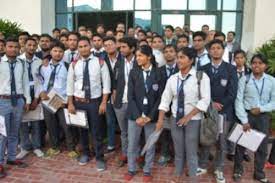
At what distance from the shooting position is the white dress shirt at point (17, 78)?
5.38 m

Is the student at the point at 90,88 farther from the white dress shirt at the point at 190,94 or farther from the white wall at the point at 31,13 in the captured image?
the white wall at the point at 31,13

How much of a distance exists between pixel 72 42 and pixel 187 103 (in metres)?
2.64

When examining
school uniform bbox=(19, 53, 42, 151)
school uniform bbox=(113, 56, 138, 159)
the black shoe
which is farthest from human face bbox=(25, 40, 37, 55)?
the black shoe

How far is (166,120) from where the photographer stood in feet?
18.1

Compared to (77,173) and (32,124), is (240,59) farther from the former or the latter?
(32,124)

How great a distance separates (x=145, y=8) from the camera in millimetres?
14133

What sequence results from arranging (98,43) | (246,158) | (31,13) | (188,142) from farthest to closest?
(31,13)
(98,43)
(246,158)
(188,142)

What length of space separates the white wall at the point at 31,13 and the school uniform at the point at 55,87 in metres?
9.15

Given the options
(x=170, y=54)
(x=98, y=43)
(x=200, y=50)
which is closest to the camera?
(x=170, y=54)

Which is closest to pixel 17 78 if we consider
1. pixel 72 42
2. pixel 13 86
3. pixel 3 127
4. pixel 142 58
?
pixel 13 86

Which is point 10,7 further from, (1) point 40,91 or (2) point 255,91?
(2) point 255,91

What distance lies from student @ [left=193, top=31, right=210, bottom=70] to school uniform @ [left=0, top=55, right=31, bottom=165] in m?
2.60

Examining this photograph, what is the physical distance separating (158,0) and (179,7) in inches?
32.4

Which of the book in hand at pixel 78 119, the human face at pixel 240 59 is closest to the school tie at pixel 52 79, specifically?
the book in hand at pixel 78 119
